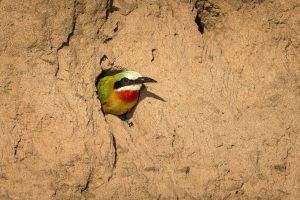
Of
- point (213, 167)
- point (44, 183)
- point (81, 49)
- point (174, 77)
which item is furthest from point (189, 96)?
point (44, 183)

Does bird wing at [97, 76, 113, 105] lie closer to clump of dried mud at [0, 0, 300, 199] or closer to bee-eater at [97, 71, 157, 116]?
bee-eater at [97, 71, 157, 116]

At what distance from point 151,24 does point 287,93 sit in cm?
107

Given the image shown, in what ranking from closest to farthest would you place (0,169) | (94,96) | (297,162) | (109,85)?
(0,169), (94,96), (297,162), (109,85)

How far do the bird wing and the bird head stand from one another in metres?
0.04

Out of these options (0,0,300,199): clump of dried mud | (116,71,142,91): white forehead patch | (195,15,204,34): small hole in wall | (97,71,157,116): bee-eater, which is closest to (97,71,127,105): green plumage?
(97,71,157,116): bee-eater

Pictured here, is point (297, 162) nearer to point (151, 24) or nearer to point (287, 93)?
point (287, 93)

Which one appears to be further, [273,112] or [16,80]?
[273,112]

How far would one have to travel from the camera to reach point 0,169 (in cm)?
343

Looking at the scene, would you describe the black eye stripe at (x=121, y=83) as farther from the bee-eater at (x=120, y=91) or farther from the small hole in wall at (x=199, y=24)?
the small hole in wall at (x=199, y=24)

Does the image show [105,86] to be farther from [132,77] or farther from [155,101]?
[155,101]

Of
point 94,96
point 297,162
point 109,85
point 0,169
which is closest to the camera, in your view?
point 0,169

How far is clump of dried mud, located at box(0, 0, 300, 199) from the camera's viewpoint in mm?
3562

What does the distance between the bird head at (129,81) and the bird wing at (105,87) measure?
39 mm

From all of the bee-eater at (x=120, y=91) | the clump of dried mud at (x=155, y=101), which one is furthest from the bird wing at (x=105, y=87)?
the clump of dried mud at (x=155, y=101)
